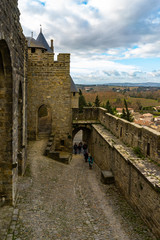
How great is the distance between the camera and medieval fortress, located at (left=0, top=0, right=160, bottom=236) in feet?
18.4

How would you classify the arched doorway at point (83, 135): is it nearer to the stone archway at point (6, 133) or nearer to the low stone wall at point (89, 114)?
the low stone wall at point (89, 114)

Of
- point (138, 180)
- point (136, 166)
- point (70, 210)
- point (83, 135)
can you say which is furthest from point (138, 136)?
point (83, 135)

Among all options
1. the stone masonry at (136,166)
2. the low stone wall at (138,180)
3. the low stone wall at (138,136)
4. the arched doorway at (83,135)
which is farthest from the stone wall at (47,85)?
the low stone wall at (138,180)

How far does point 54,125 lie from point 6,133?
8596 millimetres

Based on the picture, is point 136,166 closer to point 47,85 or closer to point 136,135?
point 136,135

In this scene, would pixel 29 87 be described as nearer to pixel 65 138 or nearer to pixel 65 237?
pixel 65 138

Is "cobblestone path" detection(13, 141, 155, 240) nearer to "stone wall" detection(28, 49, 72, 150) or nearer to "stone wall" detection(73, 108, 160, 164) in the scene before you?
"stone wall" detection(73, 108, 160, 164)

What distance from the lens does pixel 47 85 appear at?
1410 cm

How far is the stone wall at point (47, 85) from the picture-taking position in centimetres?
1395

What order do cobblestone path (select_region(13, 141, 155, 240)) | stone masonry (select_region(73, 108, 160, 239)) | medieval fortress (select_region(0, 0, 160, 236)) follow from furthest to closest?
medieval fortress (select_region(0, 0, 160, 236)), stone masonry (select_region(73, 108, 160, 239)), cobblestone path (select_region(13, 141, 155, 240))

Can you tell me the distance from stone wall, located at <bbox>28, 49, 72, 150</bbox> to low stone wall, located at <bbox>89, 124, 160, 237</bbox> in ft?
18.4

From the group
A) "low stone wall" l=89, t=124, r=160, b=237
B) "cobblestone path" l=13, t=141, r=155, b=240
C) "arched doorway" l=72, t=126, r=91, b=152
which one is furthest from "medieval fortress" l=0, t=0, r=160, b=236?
"arched doorway" l=72, t=126, r=91, b=152

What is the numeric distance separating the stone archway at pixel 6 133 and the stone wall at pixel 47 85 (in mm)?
8048

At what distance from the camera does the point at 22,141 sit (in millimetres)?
8734
